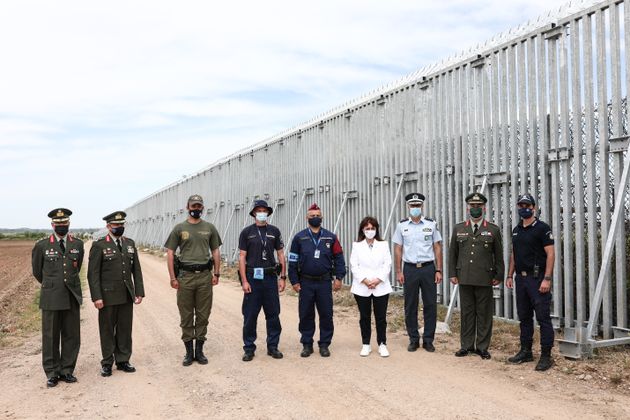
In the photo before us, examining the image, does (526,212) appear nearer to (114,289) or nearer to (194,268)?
(194,268)

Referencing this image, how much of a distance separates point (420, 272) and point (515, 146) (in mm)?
2832

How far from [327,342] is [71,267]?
300 centimetres

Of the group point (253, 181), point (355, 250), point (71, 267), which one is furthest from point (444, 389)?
point (253, 181)

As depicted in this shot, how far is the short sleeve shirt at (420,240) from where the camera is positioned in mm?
7277

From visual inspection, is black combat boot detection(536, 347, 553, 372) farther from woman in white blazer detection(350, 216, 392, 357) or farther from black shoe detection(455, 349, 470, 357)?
woman in white blazer detection(350, 216, 392, 357)

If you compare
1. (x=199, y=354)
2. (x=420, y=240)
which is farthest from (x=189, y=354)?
(x=420, y=240)

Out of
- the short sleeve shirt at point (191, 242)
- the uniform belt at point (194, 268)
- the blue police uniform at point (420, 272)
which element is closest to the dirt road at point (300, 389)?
the blue police uniform at point (420, 272)

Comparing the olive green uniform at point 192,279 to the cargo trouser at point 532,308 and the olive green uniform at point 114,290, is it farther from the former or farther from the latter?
the cargo trouser at point 532,308

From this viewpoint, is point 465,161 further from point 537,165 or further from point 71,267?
point 71,267

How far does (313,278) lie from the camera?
697cm

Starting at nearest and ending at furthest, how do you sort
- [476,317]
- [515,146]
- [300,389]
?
[300,389] < [476,317] < [515,146]

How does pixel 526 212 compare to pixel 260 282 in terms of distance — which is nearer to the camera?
pixel 526 212

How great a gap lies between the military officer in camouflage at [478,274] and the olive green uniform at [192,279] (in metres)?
3.01

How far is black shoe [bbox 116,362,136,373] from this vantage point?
6316 millimetres
